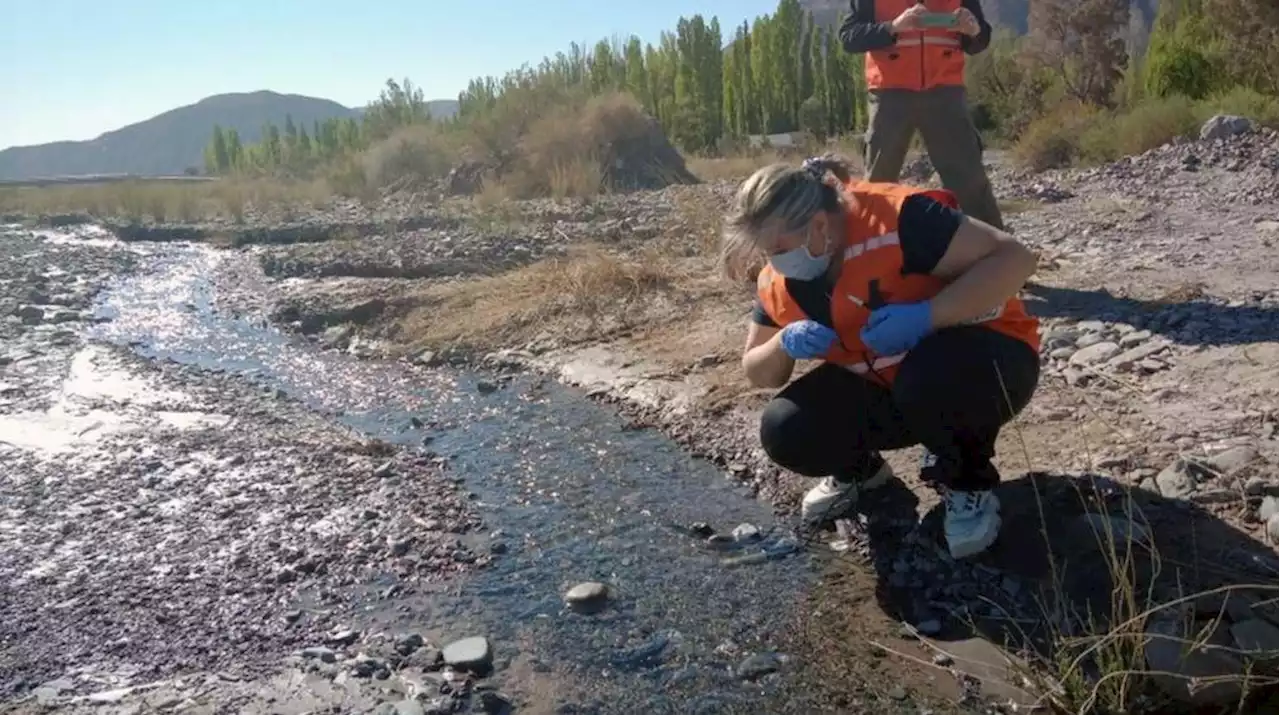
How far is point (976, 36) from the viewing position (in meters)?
4.36

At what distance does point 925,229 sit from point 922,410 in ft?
1.40

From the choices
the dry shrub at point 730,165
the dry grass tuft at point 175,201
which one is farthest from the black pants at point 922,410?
the dry grass tuft at point 175,201

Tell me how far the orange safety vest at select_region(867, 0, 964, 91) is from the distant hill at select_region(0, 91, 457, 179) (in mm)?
88090

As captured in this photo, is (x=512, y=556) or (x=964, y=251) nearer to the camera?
(x=964, y=251)

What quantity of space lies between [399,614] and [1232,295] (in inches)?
134

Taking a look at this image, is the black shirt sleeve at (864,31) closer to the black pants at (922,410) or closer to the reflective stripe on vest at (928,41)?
the reflective stripe on vest at (928,41)

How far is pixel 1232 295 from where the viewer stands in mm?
4355

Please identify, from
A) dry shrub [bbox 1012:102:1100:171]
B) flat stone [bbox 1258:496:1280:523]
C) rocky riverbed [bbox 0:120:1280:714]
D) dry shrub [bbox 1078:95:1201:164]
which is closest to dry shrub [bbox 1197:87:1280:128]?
dry shrub [bbox 1078:95:1201:164]

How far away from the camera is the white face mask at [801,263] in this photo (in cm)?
261

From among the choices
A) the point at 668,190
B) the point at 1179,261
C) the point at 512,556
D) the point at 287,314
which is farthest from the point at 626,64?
the point at 512,556

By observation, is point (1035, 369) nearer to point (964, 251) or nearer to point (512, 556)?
point (964, 251)

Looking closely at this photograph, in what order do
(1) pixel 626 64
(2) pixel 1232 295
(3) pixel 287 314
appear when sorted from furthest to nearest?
(1) pixel 626 64 < (3) pixel 287 314 < (2) pixel 1232 295

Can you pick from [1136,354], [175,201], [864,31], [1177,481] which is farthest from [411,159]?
[1177,481]

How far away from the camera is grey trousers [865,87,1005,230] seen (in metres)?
4.42
